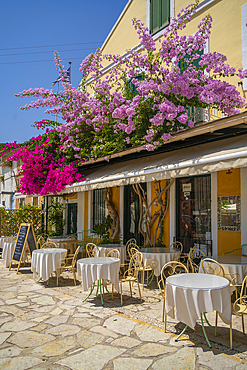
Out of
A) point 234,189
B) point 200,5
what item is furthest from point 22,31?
point 234,189

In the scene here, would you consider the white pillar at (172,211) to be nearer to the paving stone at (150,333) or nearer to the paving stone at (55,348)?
the paving stone at (150,333)

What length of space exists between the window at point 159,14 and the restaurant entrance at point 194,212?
6.26m

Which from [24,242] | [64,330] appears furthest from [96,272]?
[24,242]

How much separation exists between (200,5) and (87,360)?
10.7 metres

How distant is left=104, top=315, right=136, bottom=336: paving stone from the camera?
439cm

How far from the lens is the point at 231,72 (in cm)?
759

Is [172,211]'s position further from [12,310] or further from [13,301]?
[12,310]

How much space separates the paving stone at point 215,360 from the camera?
3.33 metres

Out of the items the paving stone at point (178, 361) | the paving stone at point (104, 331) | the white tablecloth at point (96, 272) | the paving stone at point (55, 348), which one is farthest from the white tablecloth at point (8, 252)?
the paving stone at point (178, 361)

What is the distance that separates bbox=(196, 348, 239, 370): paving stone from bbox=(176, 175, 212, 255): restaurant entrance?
4.45 metres

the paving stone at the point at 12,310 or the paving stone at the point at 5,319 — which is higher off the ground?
the paving stone at the point at 5,319

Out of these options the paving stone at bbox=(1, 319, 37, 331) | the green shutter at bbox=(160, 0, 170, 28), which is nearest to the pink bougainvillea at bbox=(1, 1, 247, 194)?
the green shutter at bbox=(160, 0, 170, 28)

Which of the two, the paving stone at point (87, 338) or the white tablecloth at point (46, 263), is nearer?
the paving stone at point (87, 338)

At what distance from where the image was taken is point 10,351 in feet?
12.4
